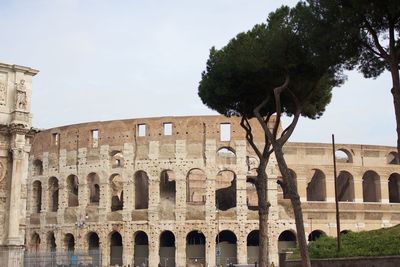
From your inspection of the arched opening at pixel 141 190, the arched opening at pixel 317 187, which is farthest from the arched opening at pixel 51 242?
the arched opening at pixel 317 187

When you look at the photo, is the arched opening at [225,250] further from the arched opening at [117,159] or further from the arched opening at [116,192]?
the arched opening at [117,159]

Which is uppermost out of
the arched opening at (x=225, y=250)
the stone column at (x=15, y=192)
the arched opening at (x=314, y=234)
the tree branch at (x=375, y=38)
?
the tree branch at (x=375, y=38)

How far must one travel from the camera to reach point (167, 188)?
36406mm

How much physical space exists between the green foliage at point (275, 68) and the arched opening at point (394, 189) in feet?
71.1

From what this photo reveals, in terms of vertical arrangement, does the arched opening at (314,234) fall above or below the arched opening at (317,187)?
below

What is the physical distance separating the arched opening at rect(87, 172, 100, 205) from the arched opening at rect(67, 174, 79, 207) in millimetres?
886

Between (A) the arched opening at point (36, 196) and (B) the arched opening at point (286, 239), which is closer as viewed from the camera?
(B) the arched opening at point (286, 239)

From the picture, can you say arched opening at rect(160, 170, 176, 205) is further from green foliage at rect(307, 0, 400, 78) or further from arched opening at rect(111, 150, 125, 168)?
green foliage at rect(307, 0, 400, 78)

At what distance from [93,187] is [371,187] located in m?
17.0

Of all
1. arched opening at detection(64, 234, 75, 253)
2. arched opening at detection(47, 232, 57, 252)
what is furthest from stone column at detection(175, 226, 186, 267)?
arched opening at detection(47, 232, 57, 252)

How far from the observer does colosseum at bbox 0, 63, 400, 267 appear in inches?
1328

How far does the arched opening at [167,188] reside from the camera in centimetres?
3484

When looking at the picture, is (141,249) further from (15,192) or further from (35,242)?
(15,192)

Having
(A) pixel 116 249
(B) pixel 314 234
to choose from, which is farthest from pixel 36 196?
(B) pixel 314 234
